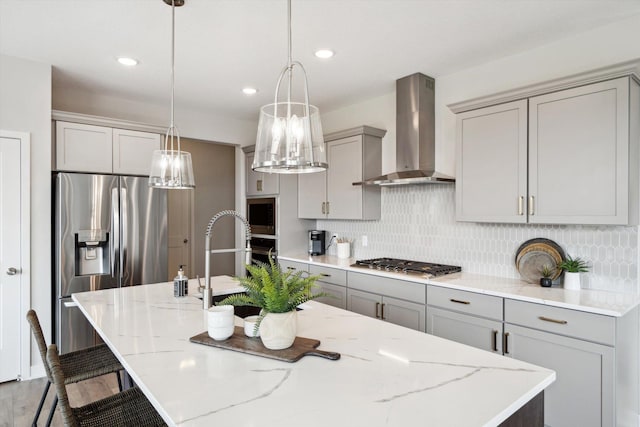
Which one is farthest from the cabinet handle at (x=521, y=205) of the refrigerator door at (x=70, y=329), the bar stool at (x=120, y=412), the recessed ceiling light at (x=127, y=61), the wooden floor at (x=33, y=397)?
the refrigerator door at (x=70, y=329)

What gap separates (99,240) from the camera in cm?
349

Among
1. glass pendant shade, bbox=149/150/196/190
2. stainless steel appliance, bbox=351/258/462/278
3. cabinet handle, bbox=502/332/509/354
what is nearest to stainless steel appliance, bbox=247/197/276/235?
stainless steel appliance, bbox=351/258/462/278

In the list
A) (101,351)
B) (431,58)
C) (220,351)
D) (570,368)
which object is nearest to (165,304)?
(101,351)

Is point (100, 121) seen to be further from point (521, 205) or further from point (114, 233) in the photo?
point (521, 205)

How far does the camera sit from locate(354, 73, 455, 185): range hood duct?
136 inches

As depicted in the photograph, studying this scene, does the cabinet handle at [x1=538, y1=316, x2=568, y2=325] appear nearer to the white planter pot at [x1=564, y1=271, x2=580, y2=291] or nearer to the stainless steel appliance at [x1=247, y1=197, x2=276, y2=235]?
the white planter pot at [x1=564, y1=271, x2=580, y2=291]

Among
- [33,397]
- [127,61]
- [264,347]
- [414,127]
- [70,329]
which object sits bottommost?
[33,397]

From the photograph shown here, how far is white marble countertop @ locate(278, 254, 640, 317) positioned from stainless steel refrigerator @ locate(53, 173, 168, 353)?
2154 mm

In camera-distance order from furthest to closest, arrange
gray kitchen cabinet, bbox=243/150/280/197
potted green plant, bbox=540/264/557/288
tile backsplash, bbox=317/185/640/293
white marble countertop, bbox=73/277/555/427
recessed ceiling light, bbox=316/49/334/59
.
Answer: gray kitchen cabinet, bbox=243/150/280/197 → recessed ceiling light, bbox=316/49/334/59 → potted green plant, bbox=540/264/557/288 → tile backsplash, bbox=317/185/640/293 → white marble countertop, bbox=73/277/555/427

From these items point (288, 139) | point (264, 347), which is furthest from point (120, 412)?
point (288, 139)

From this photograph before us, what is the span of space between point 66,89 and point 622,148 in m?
4.63

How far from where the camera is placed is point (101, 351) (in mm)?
2160

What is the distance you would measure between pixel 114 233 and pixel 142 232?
247mm

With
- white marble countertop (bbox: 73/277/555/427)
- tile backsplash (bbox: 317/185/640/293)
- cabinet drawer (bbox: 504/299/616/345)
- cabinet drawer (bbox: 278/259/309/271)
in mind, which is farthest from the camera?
cabinet drawer (bbox: 278/259/309/271)
